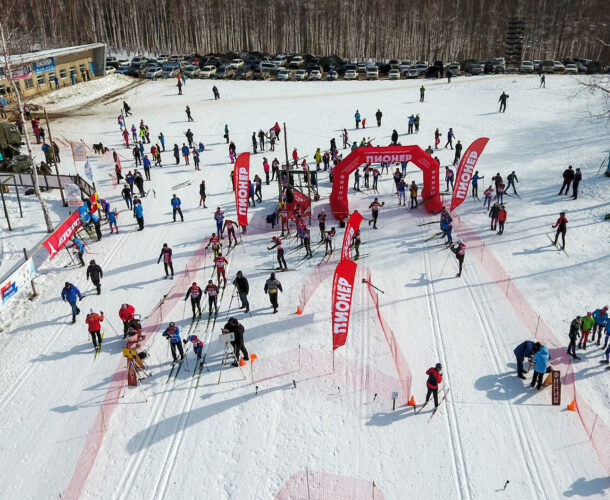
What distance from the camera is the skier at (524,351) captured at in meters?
11.8

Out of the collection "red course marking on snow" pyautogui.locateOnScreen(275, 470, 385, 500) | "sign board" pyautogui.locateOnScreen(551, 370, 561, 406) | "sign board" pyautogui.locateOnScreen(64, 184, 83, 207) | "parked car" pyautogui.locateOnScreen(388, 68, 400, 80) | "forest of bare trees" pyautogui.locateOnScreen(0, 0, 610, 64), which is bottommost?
"red course marking on snow" pyautogui.locateOnScreen(275, 470, 385, 500)

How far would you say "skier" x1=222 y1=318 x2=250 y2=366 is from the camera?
12750mm

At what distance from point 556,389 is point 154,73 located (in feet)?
160

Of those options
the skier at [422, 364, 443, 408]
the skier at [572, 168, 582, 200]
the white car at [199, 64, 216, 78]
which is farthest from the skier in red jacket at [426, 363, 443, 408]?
the white car at [199, 64, 216, 78]

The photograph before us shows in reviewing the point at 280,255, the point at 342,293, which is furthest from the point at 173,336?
the point at 280,255

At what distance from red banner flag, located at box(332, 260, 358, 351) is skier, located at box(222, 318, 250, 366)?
7.72 ft

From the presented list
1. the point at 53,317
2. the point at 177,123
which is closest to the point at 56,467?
the point at 53,317

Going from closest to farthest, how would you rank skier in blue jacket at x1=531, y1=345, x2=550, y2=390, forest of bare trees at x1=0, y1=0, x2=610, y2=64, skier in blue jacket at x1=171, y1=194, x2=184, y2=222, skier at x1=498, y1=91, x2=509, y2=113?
skier in blue jacket at x1=531, y1=345, x2=550, y2=390, skier in blue jacket at x1=171, y1=194, x2=184, y2=222, skier at x1=498, y1=91, x2=509, y2=113, forest of bare trees at x1=0, y1=0, x2=610, y2=64

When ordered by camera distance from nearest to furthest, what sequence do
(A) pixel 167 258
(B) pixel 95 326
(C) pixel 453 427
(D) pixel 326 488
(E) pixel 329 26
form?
Result: 1. (D) pixel 326 488
2. (C) pixel 453 427
3. (B) pixel 95 326
4. (A) pixel 167 258
5. (E) pixel 329 26

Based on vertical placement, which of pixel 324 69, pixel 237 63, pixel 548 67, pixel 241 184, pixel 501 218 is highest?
pixel 237 63

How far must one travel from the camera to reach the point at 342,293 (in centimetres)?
1225

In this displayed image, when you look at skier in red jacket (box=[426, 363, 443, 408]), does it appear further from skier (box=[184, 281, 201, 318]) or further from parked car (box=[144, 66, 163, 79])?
parked car (box=[144, 66, 163, 79])

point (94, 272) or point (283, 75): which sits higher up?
point (283, 75)

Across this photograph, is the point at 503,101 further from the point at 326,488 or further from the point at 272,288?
the point at 326,488
